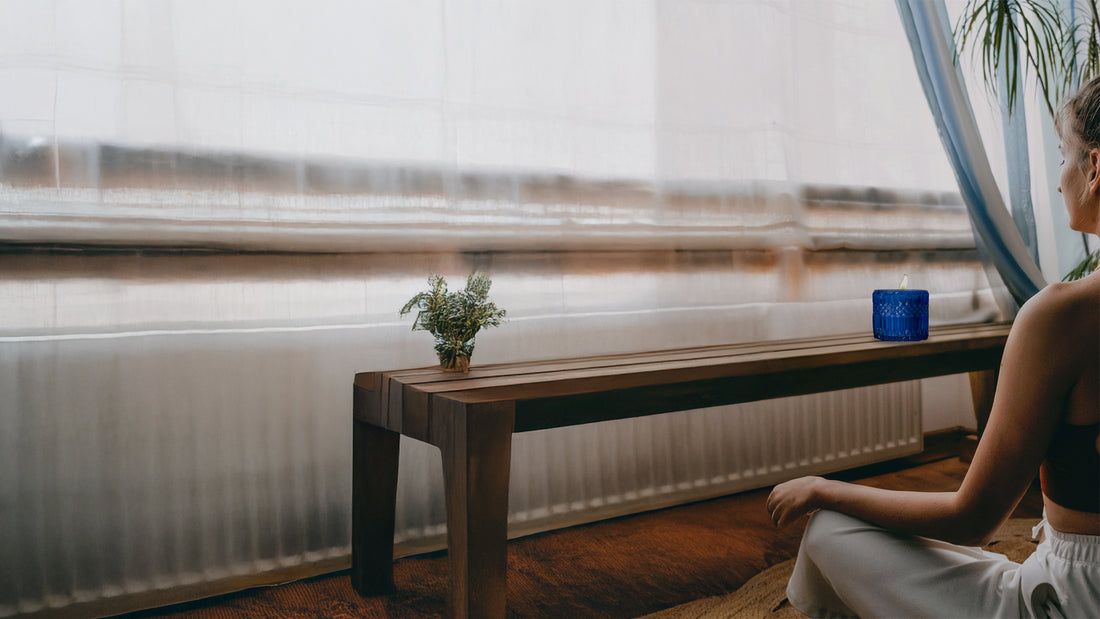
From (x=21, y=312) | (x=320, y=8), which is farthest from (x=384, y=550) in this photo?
(x=320, y=8)

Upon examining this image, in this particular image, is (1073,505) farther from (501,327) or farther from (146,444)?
(146,444)

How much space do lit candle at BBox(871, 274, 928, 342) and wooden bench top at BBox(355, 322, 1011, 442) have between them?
5 centimetres

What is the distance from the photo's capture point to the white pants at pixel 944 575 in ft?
2.68

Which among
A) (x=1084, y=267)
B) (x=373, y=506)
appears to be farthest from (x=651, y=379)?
(x=1084, y=267)

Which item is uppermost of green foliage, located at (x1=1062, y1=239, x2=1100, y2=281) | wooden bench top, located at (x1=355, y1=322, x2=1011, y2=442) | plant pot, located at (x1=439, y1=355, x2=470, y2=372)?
green foliage, located at (x1=1062, y1=239, x2=1100, y2=281)

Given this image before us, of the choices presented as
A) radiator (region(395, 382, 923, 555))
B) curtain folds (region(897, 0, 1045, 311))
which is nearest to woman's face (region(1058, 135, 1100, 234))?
radiator (region(395, 382, 923, 555))

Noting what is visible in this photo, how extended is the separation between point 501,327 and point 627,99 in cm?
66

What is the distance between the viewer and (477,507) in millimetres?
1132

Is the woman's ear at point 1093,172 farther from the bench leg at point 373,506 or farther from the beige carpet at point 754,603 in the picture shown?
the bench leg at point 373,506

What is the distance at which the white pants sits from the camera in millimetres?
816

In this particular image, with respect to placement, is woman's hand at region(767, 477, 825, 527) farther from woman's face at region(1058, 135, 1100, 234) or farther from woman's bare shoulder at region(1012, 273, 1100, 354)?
woman's face at region(1058, 135, 1100, 234)

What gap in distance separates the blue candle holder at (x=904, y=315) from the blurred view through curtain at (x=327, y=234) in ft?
1.18

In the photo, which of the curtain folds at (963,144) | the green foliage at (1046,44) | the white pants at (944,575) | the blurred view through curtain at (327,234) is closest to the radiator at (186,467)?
the blurred view through curtain at (327,234)

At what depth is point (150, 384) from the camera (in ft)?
4.63
